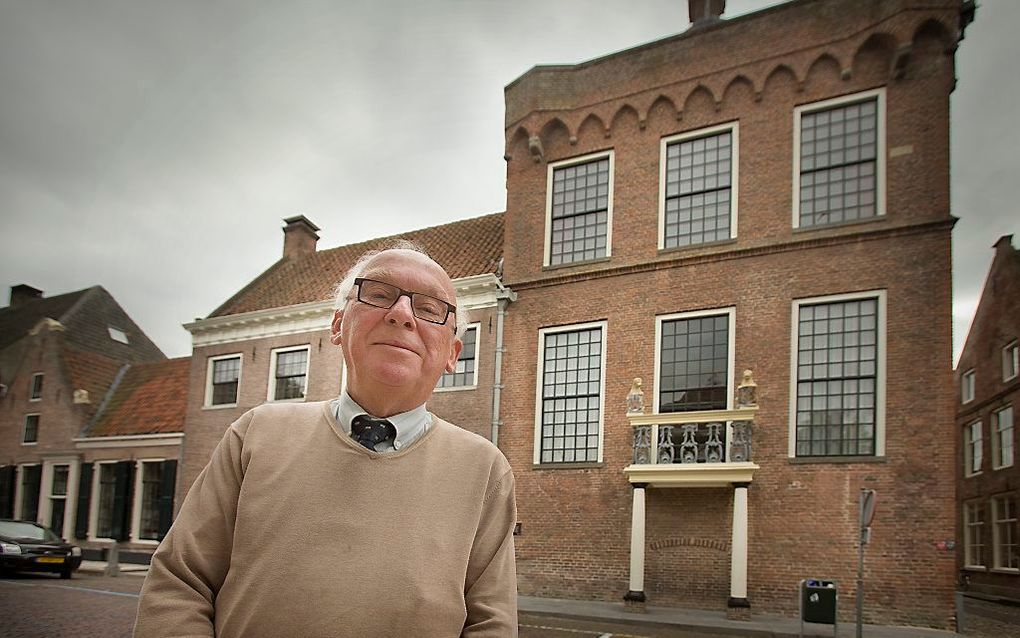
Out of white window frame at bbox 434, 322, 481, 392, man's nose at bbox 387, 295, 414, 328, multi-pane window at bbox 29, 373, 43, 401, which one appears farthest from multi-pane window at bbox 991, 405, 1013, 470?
multi-pane window at bbox 29, 373, 43, 401

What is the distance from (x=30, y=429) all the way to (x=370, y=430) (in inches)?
1217

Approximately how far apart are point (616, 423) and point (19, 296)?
31954 mm

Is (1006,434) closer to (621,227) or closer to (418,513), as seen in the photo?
(621,227)

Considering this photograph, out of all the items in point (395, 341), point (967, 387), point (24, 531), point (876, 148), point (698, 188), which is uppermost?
point (876, 148)

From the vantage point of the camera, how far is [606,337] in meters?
16.7

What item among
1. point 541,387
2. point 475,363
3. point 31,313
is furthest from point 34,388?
point 541,387

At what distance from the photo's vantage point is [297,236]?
84.5 feet

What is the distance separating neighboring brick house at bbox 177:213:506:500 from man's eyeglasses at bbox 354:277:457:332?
15.5 metres

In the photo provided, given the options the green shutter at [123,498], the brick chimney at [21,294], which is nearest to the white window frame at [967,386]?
the green shutter at [123,498]

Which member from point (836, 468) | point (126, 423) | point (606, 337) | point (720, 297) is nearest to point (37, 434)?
point (126, 423)

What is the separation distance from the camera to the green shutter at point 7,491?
88.8 feet

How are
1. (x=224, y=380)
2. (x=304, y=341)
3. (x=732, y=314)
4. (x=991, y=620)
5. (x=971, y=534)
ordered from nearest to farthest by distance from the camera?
1. (x=732, y=314)
2. (x=991, y=620)
3. (x=304, y=341)
4. (x=224, y=380)
5. (x=971, y=534)

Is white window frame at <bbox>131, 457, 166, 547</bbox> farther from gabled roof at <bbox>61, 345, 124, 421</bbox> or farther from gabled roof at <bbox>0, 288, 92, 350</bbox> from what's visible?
gabled roof at <bbox>0, 288, 92, 350</bbox>

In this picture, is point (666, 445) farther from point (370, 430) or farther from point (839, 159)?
point (370, 430)
